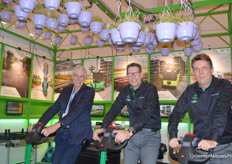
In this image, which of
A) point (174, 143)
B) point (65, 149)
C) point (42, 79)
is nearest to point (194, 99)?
point (174, 143)

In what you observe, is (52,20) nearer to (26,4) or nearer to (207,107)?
(26,4)

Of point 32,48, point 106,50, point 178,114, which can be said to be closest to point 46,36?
point 32,48

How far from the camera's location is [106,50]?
779cm

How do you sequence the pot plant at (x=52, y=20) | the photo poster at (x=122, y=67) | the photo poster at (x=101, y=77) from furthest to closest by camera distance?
the photo poster at (x=101, y=77) < the photo poster at (x=122, y=67) < the pot plant at (x=52, y=20)

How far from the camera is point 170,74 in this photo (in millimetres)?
6320

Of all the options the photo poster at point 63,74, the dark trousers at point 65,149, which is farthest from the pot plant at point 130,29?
the photo poster at point 63,74

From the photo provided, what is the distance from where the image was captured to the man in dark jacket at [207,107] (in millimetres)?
1764

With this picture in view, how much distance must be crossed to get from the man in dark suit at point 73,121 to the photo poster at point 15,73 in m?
3.56

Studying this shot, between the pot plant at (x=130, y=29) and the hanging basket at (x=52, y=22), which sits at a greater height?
the hanging basket at (x=52, y=22)

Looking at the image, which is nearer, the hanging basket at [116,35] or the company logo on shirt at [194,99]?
the company logo on shirt at [194,99]

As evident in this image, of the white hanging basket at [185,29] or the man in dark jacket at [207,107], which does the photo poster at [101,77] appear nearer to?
the white hanging basket at [185,29]

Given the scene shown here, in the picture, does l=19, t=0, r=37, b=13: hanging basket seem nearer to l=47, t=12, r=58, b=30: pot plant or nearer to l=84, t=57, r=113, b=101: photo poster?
l=47, t=12, r=58, b=30: pot plant

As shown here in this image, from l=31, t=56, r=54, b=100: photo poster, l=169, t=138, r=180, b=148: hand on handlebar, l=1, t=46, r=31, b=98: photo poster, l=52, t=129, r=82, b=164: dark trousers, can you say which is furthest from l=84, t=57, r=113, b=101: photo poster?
l=169, t=138, r=180, b=148: hand on handlebar

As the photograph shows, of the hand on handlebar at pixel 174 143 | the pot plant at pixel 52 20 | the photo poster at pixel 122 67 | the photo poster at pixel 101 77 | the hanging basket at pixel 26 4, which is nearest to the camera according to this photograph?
the hand on handlebar at pixel 174 143
